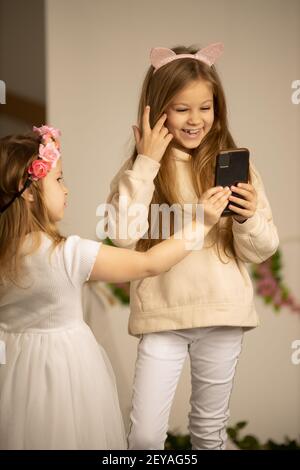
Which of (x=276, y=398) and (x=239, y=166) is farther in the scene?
(x=276, y=398)

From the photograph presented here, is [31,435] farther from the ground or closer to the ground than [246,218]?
closer to the ground

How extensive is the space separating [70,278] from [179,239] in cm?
22

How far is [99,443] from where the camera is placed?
4.57 feet

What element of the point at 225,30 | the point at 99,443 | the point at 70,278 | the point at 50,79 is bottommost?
the point at 99,443

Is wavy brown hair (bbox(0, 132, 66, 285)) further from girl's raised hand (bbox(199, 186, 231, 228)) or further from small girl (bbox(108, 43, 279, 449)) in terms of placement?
girl's raised hand (bbox(199, 186, 231, 228))

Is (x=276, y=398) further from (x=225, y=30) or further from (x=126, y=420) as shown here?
(x=225, y=30)

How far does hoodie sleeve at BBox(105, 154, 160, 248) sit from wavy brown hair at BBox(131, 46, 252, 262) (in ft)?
0.18

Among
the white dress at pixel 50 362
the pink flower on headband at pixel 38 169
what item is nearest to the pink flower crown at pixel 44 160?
the pink flower on headband at pixel 38 169

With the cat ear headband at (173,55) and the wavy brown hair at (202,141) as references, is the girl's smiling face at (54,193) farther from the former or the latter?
the cat ear headband at (173,55)

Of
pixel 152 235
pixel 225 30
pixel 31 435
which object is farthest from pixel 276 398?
pixel 225 30

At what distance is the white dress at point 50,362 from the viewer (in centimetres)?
134

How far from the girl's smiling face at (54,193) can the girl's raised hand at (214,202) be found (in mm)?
277

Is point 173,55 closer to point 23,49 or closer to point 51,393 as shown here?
point 23,49

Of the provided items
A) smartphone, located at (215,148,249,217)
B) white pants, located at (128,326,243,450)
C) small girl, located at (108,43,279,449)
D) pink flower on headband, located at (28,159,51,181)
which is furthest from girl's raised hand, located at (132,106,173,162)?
white pants, located at (128,326,243,450)
